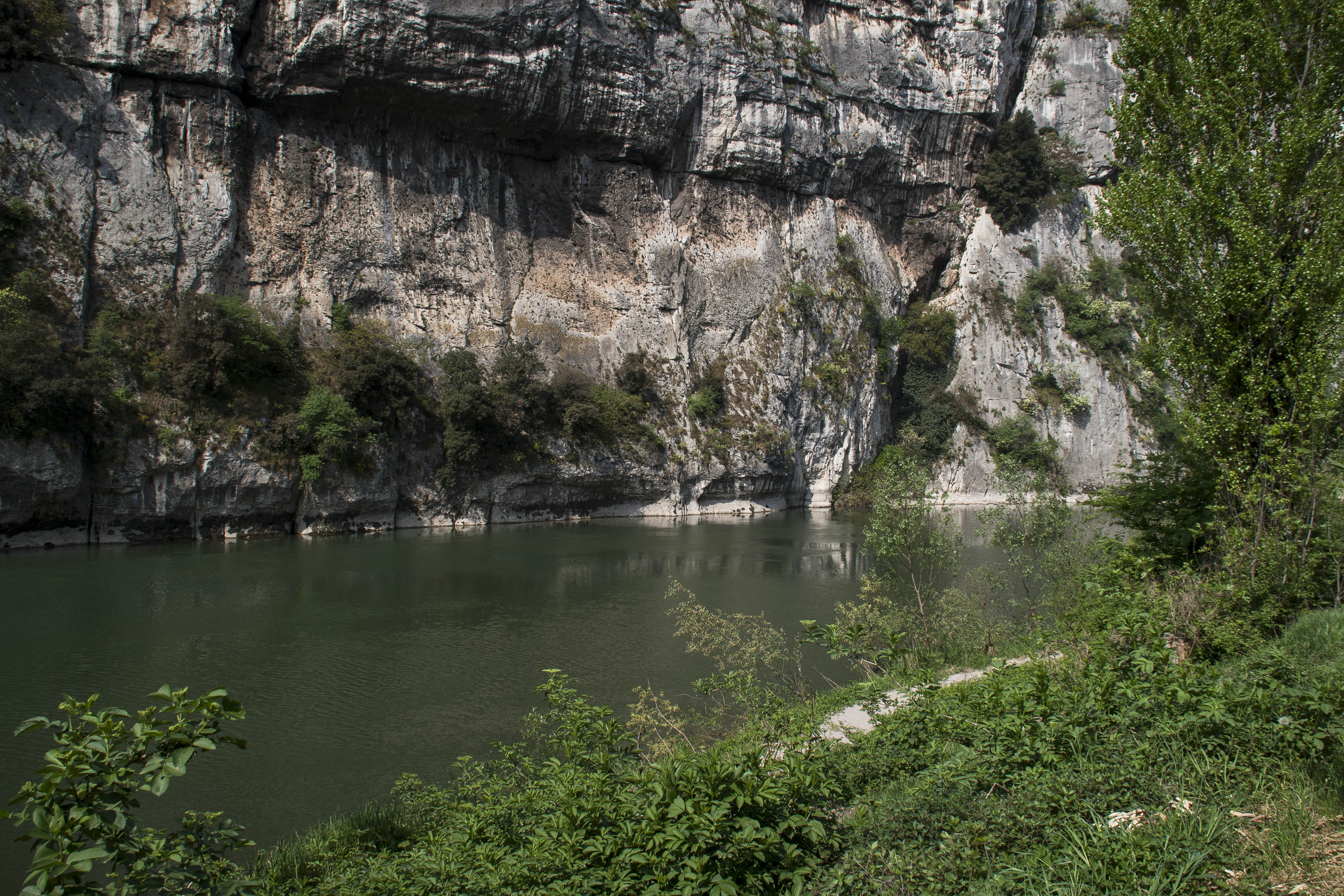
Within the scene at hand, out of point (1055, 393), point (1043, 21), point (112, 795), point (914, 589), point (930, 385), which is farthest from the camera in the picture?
point (1043, 21)

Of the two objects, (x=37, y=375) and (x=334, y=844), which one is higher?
(x=37, y=375)

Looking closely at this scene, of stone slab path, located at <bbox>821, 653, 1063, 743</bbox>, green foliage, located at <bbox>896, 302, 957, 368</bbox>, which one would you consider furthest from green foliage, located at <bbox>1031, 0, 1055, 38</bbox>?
stone slab path, located at <bbox>821, 653, 1063, 743</bbox>

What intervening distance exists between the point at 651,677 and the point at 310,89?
3408 cm

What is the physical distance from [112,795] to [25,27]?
37.8 meters

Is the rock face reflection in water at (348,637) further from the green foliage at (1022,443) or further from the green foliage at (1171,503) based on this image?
the green foliage at (1022,443)

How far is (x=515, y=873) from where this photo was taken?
4.79 meters

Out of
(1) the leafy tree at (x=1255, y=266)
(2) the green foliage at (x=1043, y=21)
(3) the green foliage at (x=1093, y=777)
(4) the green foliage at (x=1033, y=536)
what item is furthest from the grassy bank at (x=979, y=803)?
(2) the green foliage at (x=1043, y=21)

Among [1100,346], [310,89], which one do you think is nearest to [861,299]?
[1100,346]

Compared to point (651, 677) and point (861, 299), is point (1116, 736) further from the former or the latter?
point (861, 299)

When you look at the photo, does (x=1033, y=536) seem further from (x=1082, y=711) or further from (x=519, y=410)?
(x=519, y=410)

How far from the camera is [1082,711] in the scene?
5.64 metres

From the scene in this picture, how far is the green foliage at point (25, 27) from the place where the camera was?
2795 cm

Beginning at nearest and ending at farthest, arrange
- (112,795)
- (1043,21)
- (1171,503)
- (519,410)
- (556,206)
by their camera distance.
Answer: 1. (112,795)
2. (1171,503)
3. (519,410)
4. (556,206)
5. (1043,21)

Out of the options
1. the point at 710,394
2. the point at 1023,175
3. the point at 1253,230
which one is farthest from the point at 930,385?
the point at 1253,230
